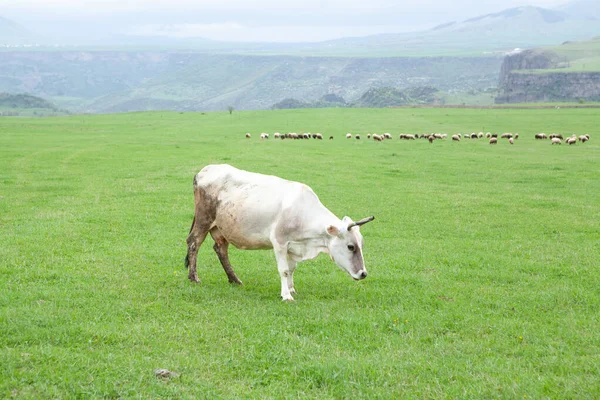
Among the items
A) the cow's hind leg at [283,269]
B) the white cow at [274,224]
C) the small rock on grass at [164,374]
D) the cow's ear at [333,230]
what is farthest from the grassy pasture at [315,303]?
the cow's ear at [333,230]

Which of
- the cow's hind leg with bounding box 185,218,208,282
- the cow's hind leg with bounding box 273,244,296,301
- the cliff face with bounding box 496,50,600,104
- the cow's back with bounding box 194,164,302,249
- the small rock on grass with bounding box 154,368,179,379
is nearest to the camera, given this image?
→ the small rock on grass with bounding box 154,368,179,379

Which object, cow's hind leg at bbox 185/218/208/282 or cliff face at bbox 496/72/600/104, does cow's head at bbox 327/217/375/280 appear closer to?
cow's hind leg at bbox 185/218/208/282

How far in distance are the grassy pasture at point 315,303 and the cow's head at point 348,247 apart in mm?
751

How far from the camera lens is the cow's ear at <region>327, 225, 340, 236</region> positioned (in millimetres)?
10883

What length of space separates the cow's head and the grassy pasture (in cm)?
75

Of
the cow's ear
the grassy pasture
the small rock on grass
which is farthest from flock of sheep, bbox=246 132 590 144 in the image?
the small rock on grass

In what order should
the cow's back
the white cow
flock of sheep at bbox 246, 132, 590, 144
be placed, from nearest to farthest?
the white cow, the cow's back, flock of sheep at bbox 246, 132, 590, 144

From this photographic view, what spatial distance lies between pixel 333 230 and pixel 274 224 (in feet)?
3.95

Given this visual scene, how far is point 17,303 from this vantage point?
10.2 metres

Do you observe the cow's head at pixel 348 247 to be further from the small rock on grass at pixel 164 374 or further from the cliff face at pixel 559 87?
the cliff face at pixel 559 87

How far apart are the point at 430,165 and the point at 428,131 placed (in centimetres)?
3091

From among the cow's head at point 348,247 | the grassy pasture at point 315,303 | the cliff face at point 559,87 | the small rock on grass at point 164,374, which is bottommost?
the cliff face at point 559,87

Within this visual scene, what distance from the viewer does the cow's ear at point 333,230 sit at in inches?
428

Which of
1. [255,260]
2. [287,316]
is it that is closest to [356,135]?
[255,260]
